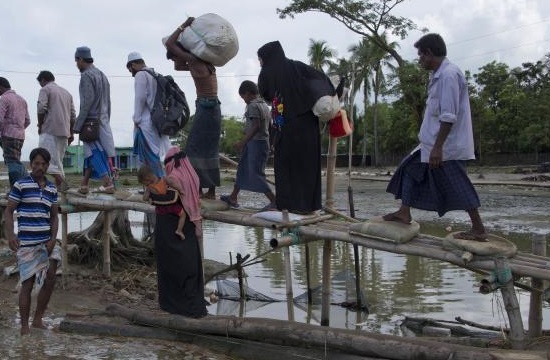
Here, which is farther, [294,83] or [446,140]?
[294,83]

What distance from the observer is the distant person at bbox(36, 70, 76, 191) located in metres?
7.64

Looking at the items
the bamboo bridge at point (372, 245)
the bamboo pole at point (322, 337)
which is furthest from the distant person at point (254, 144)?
the bamboo pole at point (322, 337)

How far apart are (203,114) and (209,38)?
30.5 inches

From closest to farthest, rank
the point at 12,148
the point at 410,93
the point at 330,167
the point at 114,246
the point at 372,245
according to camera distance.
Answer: the point at 372,245 → the point at 330,167 → the point at 12,148 → the point at 114,246 → the point at 410,93

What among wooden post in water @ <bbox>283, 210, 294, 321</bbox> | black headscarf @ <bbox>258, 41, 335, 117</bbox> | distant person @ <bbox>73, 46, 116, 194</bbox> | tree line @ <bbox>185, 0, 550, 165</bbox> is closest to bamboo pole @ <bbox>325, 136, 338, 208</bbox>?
black headscarf @ <bbox>258, 41, 335, 117</bbox>

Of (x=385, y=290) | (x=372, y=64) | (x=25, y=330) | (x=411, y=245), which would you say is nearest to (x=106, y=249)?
(x=25, y=330)

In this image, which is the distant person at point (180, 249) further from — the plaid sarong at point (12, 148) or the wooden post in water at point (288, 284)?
the plaid sarong at point (12, 148)

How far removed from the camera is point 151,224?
1016cm

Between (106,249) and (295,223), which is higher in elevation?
(295,223)

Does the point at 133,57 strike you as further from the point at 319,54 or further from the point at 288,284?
the point at 319,54

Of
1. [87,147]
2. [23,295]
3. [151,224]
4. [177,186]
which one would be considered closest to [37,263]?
[23,295]

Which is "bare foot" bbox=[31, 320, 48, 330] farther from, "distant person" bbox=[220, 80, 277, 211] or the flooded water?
"distant person" bbox=[220, 80, 277, 211]

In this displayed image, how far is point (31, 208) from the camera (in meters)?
5.71

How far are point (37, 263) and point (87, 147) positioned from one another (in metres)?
2.15
